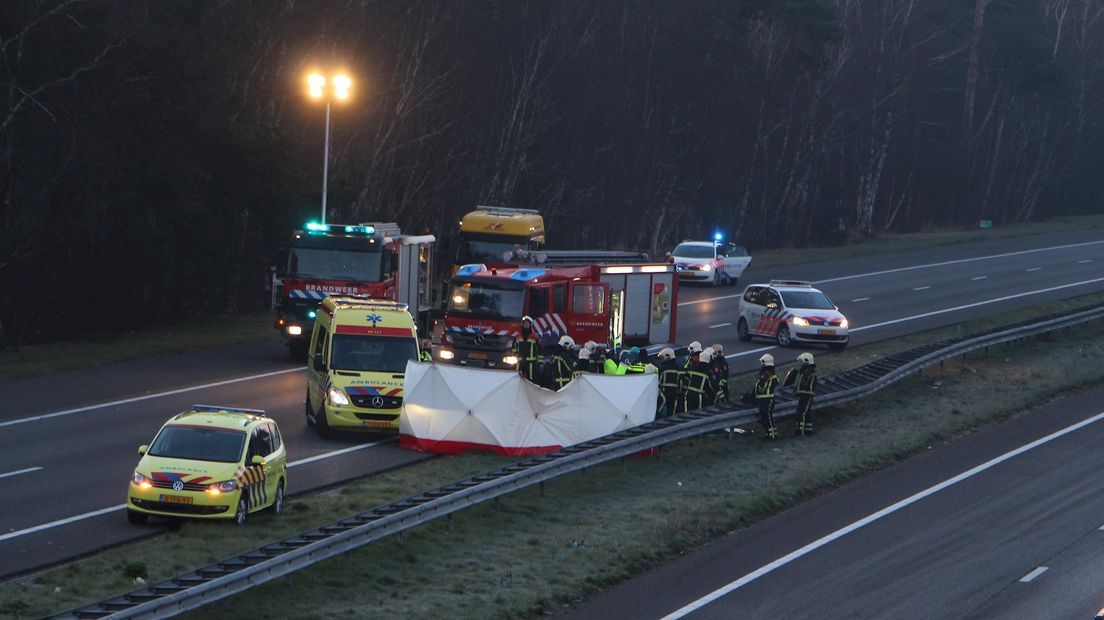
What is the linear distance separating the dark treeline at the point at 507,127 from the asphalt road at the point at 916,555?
2349cm

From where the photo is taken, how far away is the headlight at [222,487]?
56.4 ft

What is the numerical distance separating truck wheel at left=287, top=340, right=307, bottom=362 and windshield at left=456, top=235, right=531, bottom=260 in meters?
7.28

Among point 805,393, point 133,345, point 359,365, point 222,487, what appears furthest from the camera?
point 133,345

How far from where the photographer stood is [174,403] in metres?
27.3

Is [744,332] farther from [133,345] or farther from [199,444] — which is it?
[199,444]

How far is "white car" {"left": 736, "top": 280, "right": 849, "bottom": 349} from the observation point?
37875 mm

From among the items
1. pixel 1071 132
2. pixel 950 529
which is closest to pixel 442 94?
pixel 950 529

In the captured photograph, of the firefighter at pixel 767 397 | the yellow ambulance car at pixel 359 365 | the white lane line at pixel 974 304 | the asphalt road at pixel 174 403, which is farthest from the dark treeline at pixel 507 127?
the firefighter at pixel 767 397

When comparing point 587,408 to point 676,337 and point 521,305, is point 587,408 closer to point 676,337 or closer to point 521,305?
point 521,305

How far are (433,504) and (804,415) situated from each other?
34.8 feet

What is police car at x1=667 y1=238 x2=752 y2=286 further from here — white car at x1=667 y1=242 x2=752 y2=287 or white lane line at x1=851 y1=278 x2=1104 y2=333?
white lane line at x1=851 y1=278 x2=1104 y2=333

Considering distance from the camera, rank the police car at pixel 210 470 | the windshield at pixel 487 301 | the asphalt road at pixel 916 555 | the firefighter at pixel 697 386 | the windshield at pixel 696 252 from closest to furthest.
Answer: the asphalt road at pixel 916 555 < the police car at pixel 210 470 < the firefighter at pixel 697 386 < the windshield at pixel 487 301 < the windshield at pixel 696 252

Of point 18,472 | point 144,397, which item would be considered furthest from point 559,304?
point 18,472

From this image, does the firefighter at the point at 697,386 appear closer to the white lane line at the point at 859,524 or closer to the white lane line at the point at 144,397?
the white lane line at the point at 859,524
